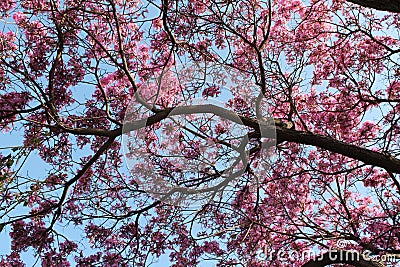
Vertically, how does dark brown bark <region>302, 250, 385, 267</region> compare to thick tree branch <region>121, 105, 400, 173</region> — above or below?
below

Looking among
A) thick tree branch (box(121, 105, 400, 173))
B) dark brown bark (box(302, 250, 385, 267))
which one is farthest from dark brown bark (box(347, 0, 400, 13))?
dark brown bark (box(302, 250, 385, 267))

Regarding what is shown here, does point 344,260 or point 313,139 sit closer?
point 313,139

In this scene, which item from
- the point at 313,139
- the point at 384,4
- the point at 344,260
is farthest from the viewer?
the point at 344,260

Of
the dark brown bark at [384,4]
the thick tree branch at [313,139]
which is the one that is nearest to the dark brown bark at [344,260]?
the thick tree branch at [313,139]

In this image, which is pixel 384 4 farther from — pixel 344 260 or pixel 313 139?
pixel 344 260

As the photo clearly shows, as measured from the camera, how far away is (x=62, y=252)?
17.4 feet

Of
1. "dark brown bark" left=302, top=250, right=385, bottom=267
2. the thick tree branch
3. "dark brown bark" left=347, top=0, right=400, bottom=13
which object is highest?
"dark brown bark" left=347, top=0, right=400, bottom=13

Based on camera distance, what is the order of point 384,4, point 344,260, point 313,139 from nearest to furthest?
point 384,4 → point 313,139 → point 344,260

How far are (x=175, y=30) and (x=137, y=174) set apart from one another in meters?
2.70

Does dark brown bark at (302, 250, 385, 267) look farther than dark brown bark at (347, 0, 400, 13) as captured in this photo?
Yes

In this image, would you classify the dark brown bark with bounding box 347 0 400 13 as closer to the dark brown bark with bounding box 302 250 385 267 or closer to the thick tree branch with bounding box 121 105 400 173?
the thick tree branch with bounding box 121 105 400 173

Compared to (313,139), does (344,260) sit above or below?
below

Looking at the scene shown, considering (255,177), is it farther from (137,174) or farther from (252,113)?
(137,174)

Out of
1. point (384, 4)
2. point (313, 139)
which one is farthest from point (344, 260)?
point (384, 4)
